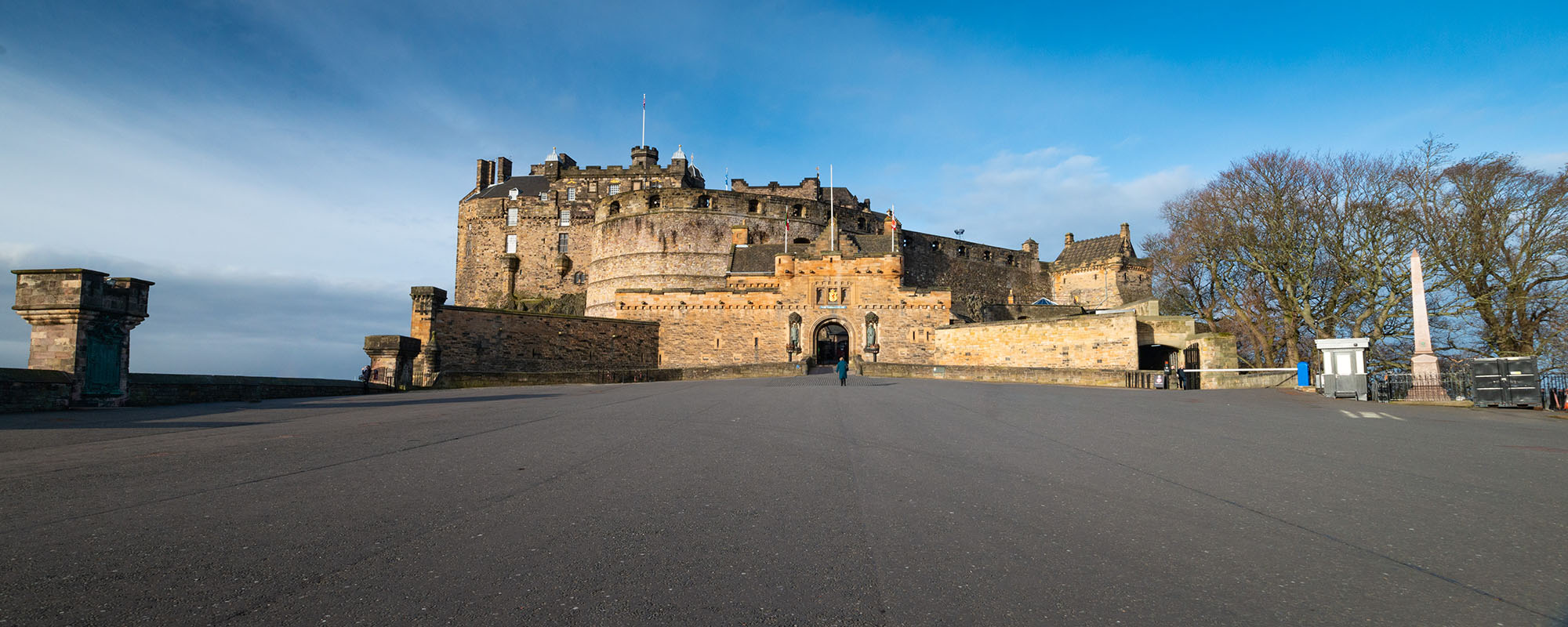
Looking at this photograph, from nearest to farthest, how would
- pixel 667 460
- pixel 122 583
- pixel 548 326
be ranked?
pixel 122 583 < pixel 667 460 < pixel 548 326

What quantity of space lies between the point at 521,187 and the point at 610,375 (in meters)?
36.9

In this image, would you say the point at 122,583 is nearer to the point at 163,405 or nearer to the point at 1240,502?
the point at 1240,502

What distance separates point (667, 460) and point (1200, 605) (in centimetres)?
433

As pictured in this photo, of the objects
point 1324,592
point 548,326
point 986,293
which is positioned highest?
point 986,293

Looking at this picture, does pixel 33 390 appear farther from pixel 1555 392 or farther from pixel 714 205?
pixel 714 205

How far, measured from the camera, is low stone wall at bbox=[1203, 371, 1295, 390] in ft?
76.3

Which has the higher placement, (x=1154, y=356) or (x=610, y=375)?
(x=1154, y=356)

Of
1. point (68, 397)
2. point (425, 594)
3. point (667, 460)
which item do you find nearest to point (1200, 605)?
point (425, 594)

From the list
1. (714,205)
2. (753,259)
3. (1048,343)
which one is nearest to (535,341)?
(753,259)

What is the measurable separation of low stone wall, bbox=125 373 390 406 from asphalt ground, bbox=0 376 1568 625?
12.7ft

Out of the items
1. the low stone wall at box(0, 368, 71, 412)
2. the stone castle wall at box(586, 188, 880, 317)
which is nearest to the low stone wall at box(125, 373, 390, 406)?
the low stone wall at box(0, 368, 71, 412)

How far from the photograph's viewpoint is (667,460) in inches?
249

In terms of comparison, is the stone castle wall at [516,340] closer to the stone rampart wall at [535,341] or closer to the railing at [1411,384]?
the stone rampart wall at [535,341]

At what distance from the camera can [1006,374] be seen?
2577cm
